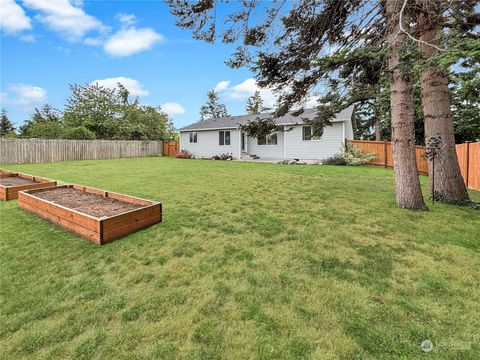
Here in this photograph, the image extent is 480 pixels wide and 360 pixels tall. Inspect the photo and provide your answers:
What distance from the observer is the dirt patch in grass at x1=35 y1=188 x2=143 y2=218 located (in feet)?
14.0

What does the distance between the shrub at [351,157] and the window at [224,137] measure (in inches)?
319

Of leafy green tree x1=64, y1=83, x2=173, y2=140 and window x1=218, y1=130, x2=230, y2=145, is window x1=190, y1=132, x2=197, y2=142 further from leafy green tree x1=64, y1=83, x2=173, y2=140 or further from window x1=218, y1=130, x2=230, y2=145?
leafy green tree x1=64, y1=83, x2=173, y2=140

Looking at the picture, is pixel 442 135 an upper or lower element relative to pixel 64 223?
upper

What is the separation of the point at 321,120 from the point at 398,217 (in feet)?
12.1

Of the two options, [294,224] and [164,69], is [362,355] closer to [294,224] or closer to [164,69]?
[294,224]

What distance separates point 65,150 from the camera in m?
17.6

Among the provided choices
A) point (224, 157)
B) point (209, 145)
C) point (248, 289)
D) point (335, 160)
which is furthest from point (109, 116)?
point (248, 289)

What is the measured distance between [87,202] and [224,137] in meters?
16.1

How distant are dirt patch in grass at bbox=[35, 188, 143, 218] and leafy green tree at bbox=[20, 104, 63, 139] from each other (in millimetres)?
20272

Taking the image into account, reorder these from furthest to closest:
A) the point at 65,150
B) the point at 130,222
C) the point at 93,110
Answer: the point at 93,110, the point at 65,150, the point at 130,222

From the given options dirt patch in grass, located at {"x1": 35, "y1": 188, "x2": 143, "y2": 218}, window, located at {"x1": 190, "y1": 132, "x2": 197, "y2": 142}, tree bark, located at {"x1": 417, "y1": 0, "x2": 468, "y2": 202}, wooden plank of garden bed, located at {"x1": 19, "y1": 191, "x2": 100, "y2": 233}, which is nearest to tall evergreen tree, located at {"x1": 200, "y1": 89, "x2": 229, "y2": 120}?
window, located at {"x1": 190, "y1": 132, "x2": 197, "y2": 142}

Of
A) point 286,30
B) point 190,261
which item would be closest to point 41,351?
point 190,261

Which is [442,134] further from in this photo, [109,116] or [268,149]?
[109,116]

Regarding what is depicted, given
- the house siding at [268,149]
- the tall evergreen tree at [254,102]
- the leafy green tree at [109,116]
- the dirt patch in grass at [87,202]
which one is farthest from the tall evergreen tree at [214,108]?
the dirt patch in grass at [87,202]
